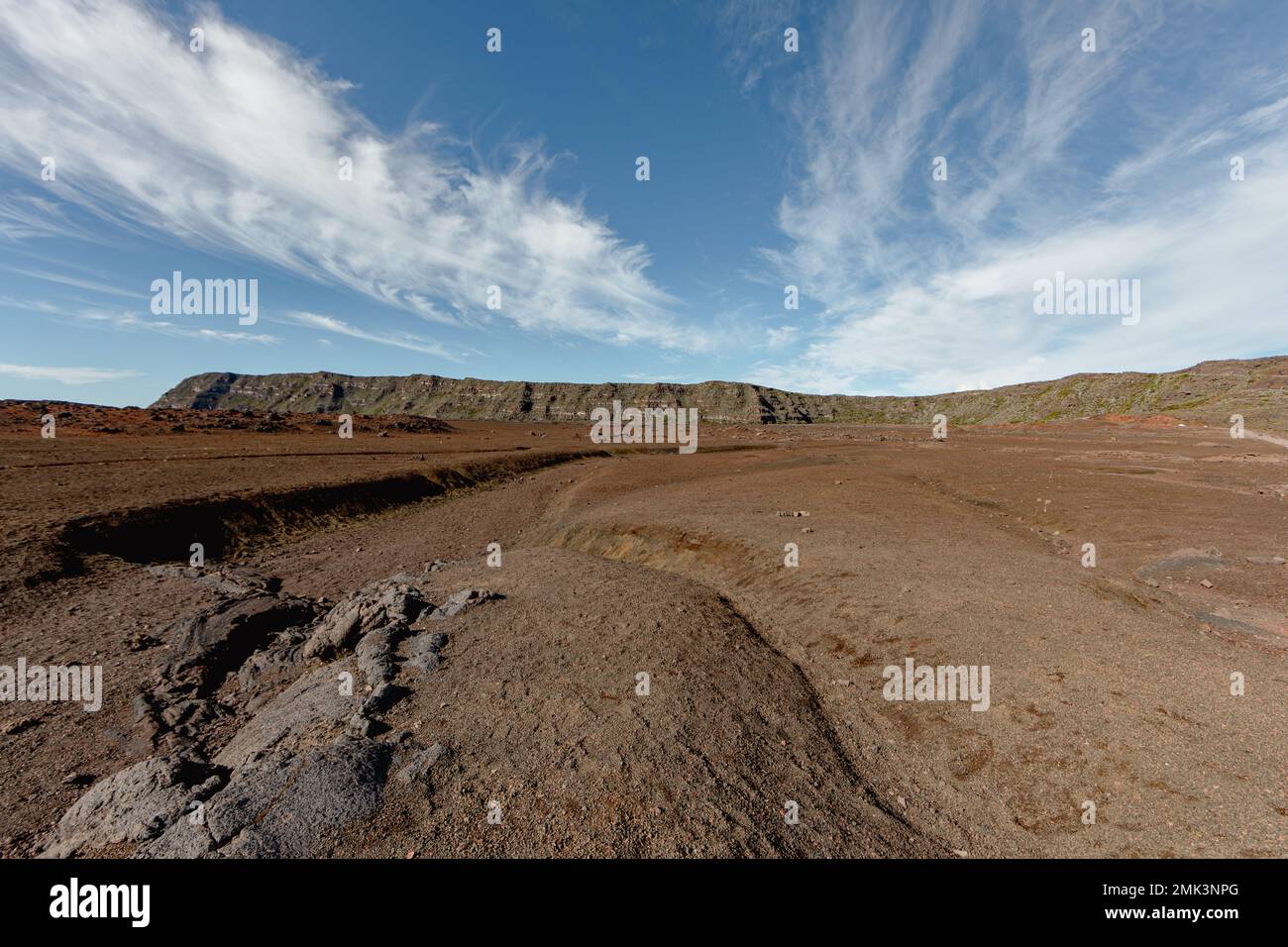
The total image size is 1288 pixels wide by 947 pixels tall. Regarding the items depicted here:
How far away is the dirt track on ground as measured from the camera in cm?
604

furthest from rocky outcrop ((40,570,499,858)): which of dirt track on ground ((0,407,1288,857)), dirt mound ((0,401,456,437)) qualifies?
dirt mound ((0,401,456,437))

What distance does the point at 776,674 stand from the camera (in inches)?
398

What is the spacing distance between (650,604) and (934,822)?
281 inches

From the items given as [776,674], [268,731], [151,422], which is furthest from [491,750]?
[151,422]

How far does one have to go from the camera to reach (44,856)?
18.5 ft

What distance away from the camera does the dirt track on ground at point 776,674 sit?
6.04 metres

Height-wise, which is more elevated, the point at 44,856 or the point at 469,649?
the point at 469,649

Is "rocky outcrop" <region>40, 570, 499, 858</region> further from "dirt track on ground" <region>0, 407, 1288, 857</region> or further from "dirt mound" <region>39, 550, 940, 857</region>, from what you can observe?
"dirt track on ground" <region>0, 407, 1288, 857</region>

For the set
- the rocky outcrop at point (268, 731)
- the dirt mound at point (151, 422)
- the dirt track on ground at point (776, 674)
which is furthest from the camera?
the dirt mound at point (151, 422)

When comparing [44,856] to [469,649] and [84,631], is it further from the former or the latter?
[84,631]

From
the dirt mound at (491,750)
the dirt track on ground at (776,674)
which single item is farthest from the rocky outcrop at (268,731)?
the dirt track on ground at (776,674)

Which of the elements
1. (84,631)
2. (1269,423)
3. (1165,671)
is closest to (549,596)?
(84,631)

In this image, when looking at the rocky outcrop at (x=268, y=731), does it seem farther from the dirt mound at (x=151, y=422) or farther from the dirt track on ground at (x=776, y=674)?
the dirt mound at (x=151, y=422)

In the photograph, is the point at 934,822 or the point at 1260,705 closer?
the point at 934,822
